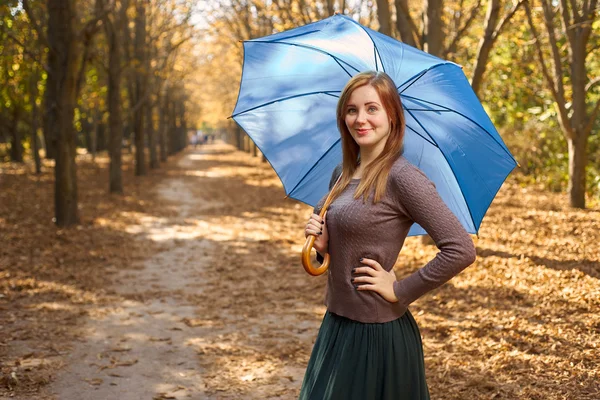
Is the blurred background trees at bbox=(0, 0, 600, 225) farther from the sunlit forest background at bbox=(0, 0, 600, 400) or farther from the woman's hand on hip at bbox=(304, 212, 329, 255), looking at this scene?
the woman's hand on hip at bbox=(304, 212, 329, 255)

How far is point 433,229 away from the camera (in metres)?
2.25

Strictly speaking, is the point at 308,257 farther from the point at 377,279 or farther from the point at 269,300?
the point at 269,300

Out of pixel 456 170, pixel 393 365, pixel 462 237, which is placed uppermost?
pixel 456 170

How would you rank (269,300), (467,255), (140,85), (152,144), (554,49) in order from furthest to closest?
1. (152,144)
2. (140,85)
3. (554,49)
4. (269,300)
5. (467,255)

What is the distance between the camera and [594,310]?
580cm

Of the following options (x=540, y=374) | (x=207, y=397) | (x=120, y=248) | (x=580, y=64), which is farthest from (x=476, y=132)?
(x=580, y=64)

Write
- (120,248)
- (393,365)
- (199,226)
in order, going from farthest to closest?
(199,226), (120,248), (393,365)

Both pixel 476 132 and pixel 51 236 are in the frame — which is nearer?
pixel 476 132

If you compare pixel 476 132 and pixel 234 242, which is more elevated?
pixel 476 132

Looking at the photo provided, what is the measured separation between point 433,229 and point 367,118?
50cm

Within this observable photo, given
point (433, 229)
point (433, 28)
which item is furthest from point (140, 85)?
point (433, 229)

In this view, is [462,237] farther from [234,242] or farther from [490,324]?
[234,242]

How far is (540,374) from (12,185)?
1680 cm

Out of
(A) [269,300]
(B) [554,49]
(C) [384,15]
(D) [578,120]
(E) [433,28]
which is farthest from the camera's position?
(D) [578,120]
